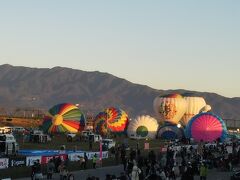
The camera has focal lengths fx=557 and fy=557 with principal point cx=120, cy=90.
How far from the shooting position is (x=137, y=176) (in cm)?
2198

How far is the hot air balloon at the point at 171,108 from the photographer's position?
292 feet

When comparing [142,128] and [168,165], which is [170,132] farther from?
[168,165]

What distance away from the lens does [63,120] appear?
214ft

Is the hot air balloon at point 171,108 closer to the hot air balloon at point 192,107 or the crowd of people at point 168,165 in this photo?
the hot air balloon at point 192,107

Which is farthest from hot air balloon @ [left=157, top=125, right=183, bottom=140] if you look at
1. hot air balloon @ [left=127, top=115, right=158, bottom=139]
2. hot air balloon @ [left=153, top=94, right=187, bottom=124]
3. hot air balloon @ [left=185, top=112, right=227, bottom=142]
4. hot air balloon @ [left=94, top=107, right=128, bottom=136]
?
hot air balloon @ [left=153, top=94, right=187, bottom=124]

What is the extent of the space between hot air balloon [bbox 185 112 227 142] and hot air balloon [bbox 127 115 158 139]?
14.6 m

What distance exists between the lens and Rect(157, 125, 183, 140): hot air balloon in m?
71.1

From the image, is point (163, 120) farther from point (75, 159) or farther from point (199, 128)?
point (75, 159)

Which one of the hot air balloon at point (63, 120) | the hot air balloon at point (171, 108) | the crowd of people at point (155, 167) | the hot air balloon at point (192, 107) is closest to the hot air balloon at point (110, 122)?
the hot air balloon at point (63, 120)

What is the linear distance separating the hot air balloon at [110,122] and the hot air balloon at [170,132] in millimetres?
6024

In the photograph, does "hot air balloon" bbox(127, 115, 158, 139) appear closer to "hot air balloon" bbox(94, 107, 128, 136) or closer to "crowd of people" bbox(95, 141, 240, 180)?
"hot air balloon" bbox(94, 107, 128, 136)

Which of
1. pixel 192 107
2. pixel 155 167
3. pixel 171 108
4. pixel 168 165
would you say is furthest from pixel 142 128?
pixel 155 167

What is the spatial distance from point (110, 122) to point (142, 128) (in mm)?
4492

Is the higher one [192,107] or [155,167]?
[192,107]
